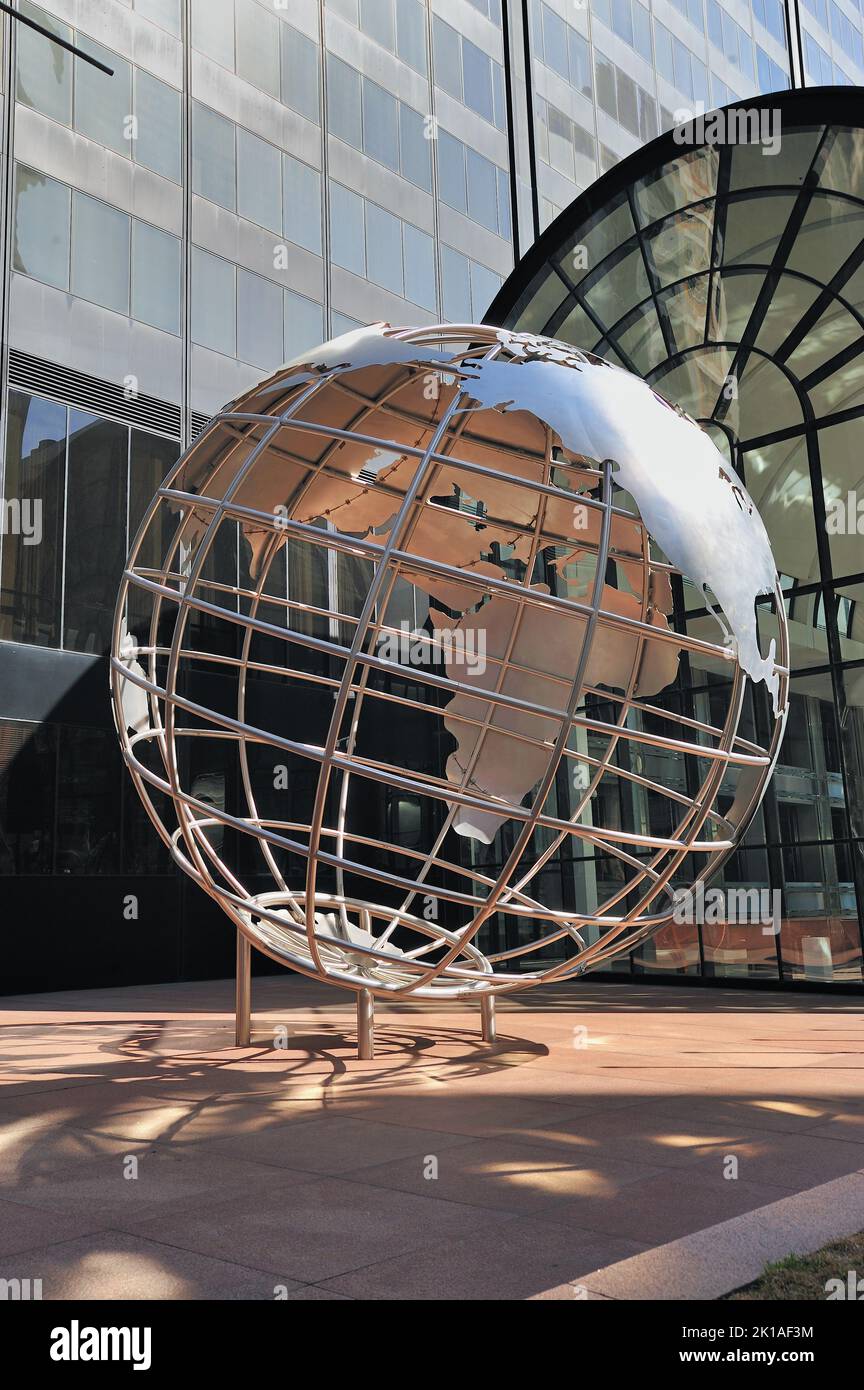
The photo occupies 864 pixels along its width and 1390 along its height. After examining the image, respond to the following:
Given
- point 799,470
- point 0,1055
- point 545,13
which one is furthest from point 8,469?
point 545,13

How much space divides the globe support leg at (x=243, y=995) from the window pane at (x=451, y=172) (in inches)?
801

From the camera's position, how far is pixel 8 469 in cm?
1688

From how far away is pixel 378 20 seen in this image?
79.0 ft

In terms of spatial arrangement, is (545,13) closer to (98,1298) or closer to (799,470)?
(799,470)

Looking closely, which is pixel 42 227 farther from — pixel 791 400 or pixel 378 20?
pixel 791 400

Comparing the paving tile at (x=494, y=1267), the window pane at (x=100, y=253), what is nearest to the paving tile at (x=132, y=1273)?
the paving tile at (x=494, y=1267)

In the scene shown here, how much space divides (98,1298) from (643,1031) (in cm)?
794

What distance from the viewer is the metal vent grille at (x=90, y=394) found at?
17281 millimetres

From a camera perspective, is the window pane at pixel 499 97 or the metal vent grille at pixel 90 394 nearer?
the metal vent grille at pixel 90 394

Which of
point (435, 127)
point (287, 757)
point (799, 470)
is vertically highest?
point (435, 127)

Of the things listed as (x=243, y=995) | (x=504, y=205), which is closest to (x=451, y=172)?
(x=504, y=205)

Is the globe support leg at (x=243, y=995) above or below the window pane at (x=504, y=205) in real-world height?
below

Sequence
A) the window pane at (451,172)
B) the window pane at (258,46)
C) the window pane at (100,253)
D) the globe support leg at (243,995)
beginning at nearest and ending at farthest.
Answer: the globe support leg at (243,995)
the window pane at (100,253)
the window pane at (258,46)
the window pane at (451,172)

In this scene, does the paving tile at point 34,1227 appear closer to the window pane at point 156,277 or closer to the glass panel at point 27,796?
the glass panel at point 27,796
